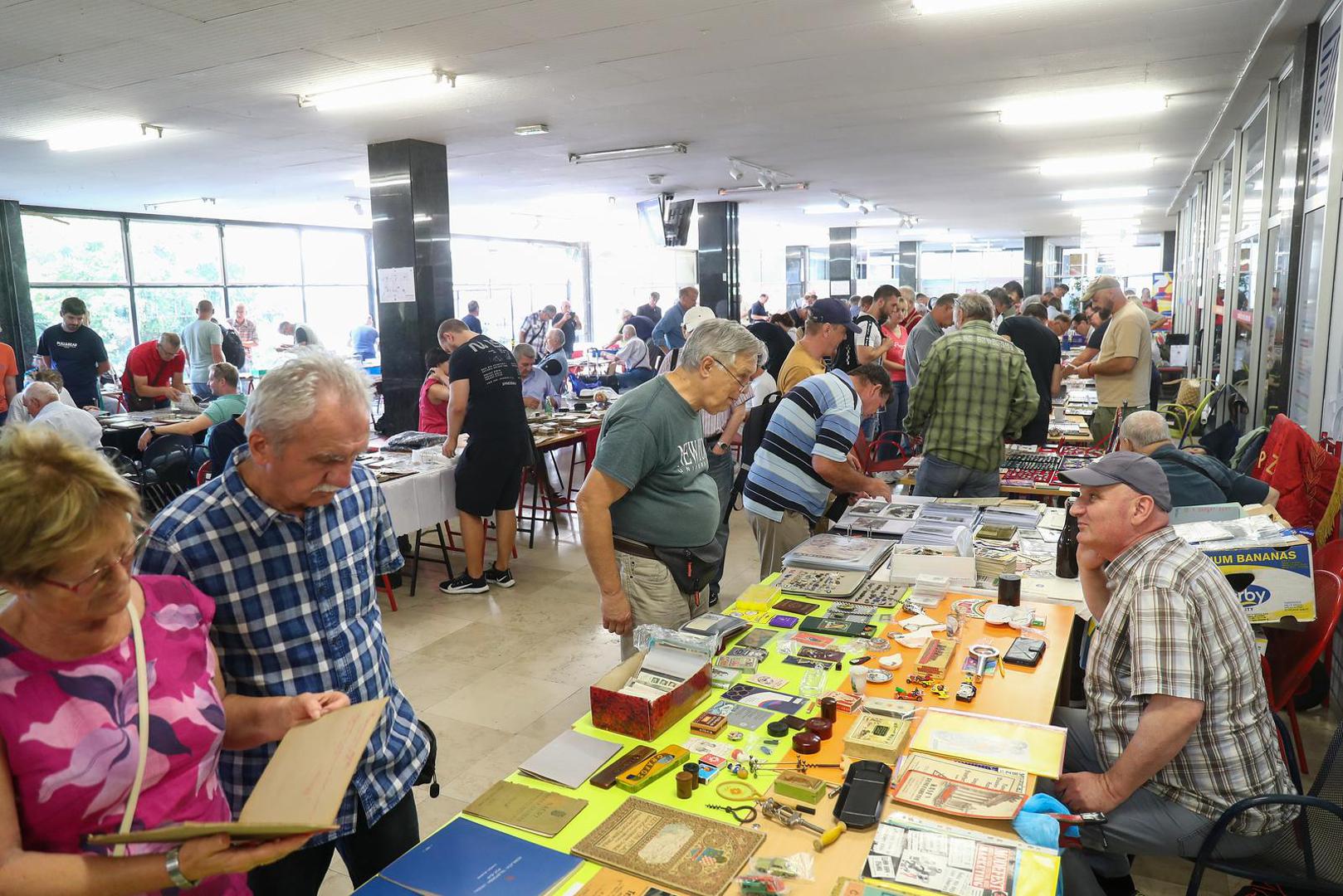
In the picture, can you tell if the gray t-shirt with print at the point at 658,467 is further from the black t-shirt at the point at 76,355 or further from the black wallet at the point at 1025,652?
the black t-shirt at the point at 76,355

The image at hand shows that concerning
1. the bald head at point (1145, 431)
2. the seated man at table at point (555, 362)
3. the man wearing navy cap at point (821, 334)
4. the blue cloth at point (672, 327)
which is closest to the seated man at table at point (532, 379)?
the seated man at table at point (555, 362)

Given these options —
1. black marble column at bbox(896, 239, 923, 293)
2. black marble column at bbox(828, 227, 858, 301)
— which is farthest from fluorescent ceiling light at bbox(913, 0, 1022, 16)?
black marble column at bbox(896, 239, 923, 293)

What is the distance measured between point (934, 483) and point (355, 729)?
3.64m

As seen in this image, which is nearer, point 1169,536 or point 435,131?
point 1169,536

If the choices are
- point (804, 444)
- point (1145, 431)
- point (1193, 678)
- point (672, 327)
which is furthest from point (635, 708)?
point (672, 327)

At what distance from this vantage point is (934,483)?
4.59 meters

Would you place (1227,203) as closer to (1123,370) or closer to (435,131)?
(1123,370)

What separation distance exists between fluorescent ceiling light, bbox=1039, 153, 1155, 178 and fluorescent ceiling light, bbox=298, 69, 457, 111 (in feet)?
23.2

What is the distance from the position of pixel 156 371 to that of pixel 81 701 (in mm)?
8901

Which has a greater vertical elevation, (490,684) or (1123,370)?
(1123,370)

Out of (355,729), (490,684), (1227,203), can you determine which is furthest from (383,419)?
(1227,203)

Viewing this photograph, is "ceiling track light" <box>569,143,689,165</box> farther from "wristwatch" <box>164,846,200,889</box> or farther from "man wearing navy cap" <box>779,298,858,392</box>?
"wristwatch" <box>164,846,200,889</box>

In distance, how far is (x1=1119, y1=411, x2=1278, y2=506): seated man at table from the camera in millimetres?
3584

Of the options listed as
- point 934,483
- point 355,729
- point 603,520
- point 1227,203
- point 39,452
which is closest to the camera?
point 39,452
